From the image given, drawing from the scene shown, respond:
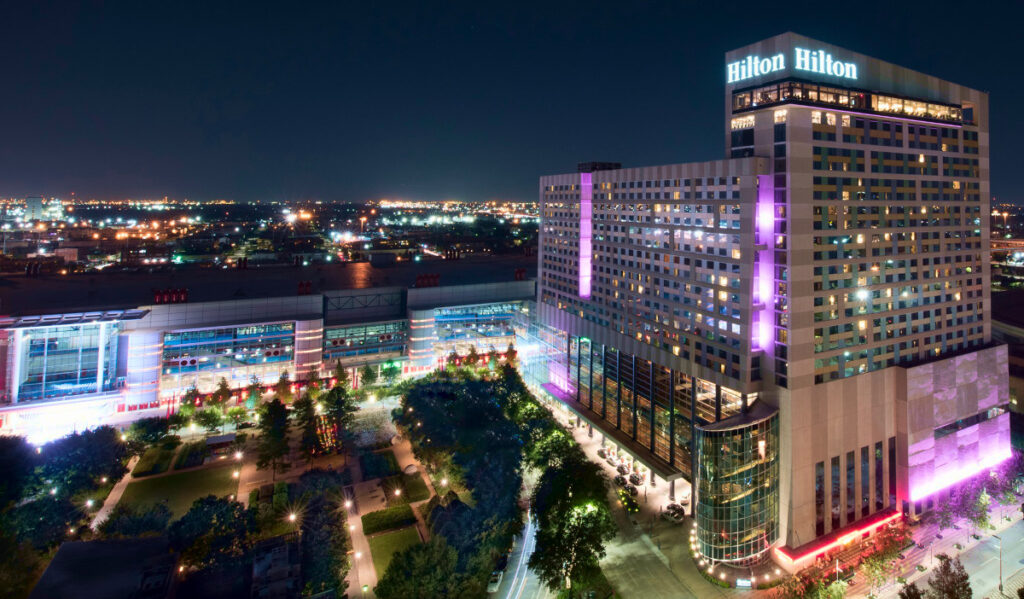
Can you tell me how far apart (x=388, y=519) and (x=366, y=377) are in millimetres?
33934

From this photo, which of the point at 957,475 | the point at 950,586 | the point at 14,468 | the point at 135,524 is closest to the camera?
the point at 950,586

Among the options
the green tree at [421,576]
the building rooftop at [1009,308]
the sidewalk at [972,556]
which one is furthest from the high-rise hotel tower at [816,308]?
the building rooftop at [1009,308]

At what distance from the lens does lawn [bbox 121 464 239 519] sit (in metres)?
47.1

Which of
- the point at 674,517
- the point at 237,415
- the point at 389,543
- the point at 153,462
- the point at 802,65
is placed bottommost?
the point at 389,543

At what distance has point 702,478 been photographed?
40.7 metres

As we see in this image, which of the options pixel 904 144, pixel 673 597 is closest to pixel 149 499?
pixel 673 597

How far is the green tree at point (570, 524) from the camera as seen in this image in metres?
36.1

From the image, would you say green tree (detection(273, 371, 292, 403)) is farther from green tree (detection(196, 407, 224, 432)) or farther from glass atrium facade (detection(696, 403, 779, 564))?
glass atrium facade (detection(696, 403, 779, 564))

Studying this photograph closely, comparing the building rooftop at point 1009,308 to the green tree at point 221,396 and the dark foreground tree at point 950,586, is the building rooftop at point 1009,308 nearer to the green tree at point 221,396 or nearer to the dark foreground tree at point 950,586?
the dark foreground tree at point 950,586

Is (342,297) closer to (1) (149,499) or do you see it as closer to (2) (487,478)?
(1) (149,499)

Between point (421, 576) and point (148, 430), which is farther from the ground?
point (148, 430)

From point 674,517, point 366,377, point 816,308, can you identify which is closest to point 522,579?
point 674,517

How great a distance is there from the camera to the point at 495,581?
3806cm

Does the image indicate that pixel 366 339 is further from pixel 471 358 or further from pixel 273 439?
pixel 273 439
